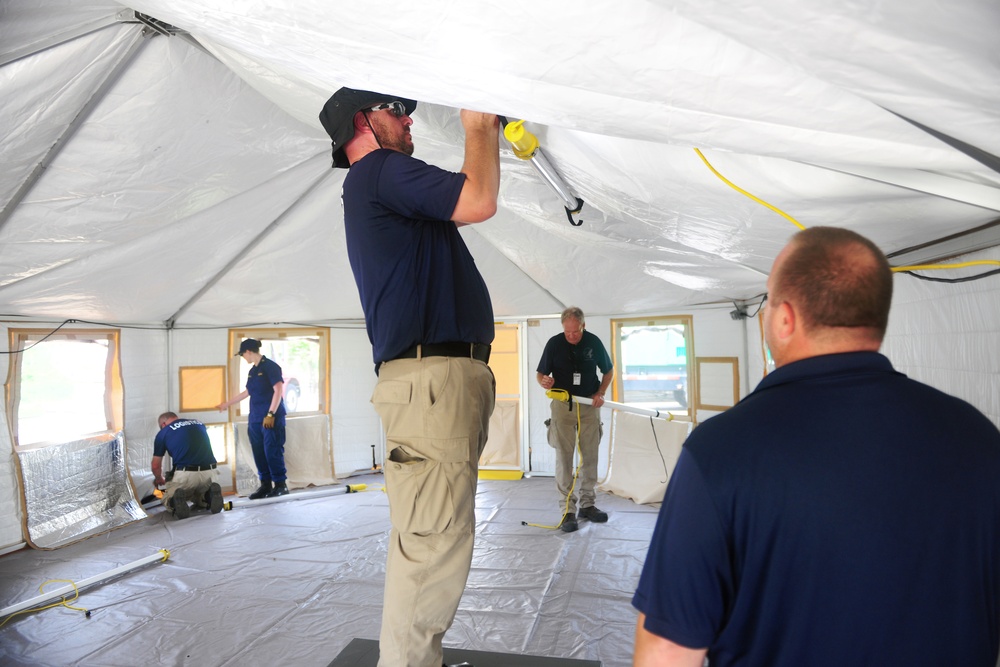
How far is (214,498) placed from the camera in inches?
204

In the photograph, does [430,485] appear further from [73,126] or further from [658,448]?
[658,448]

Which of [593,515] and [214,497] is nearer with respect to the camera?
[593,515]

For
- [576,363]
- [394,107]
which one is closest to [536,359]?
[576,363]

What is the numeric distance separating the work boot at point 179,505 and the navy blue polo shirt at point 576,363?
319cm

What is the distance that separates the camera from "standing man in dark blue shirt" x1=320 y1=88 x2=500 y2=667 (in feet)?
4.39

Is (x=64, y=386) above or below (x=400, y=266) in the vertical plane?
below

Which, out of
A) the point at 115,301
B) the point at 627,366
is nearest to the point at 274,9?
the point at 115,301

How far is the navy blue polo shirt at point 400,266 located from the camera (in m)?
1.38

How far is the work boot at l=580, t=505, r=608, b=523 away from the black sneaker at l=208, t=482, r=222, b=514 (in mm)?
3126

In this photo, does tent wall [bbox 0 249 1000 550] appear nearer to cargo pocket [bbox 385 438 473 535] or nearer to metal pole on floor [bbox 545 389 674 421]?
metal pole on floor [bbox 545 389 674 421]

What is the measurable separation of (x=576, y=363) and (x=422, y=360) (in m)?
3.51

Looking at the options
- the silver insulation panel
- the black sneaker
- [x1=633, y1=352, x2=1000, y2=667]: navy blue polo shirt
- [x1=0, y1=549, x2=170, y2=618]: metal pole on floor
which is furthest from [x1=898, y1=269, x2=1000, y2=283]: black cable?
the silver insulation panel

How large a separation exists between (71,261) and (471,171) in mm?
3497

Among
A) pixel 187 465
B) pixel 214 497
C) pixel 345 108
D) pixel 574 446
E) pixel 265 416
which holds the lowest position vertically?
pixel 214 497
